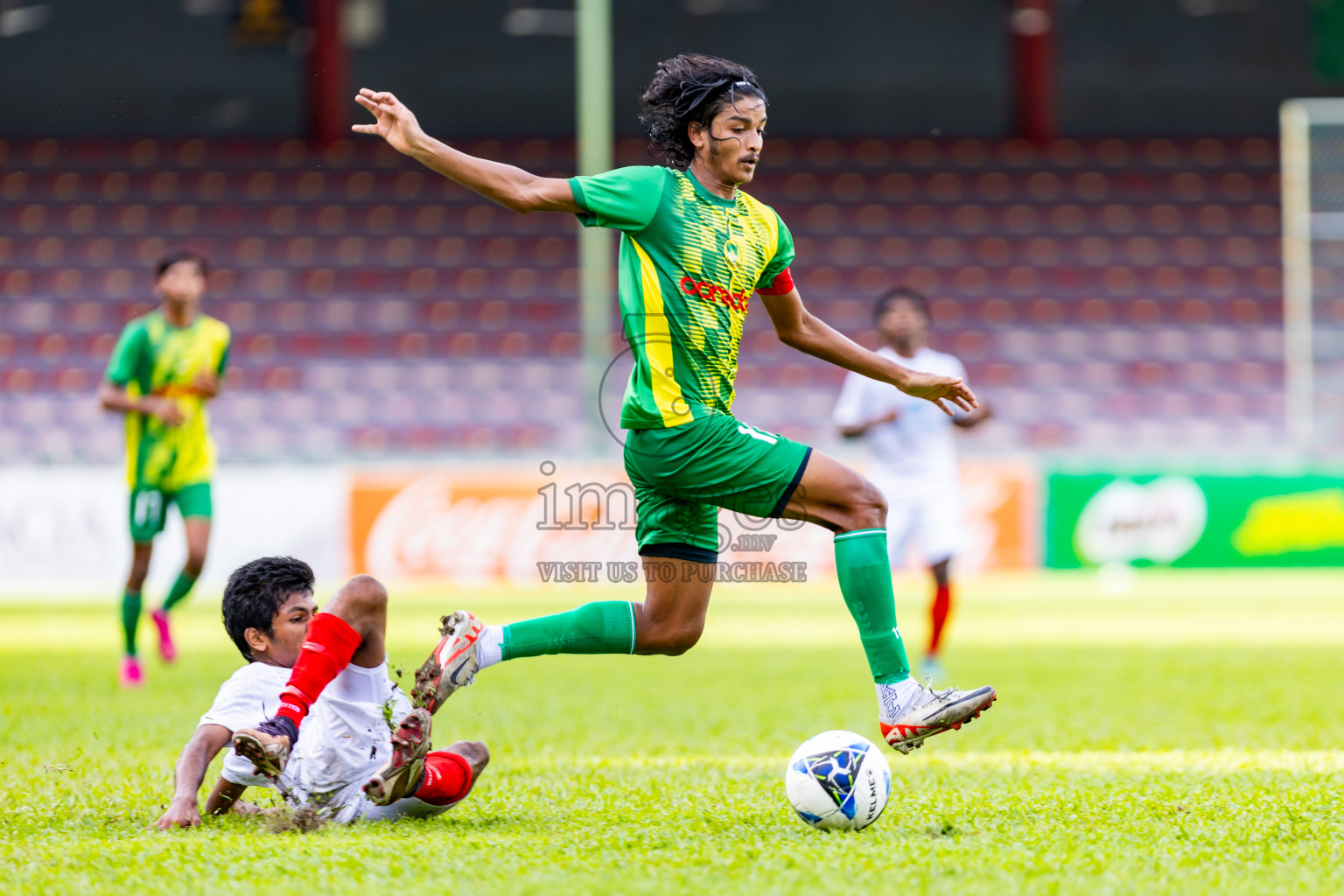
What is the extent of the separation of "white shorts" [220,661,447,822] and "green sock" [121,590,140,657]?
4028 millimetres

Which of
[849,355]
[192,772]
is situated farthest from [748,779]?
[192,772]

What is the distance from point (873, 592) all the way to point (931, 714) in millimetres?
359

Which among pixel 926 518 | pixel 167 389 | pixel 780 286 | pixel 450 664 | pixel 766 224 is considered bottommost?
pixel 450 664

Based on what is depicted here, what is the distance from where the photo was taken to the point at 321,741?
12.4ft

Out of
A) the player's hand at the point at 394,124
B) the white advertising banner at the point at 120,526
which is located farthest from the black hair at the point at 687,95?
the white advertising banner at the point at 120,526

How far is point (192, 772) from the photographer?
3809 millimetres

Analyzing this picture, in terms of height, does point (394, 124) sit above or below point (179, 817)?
above

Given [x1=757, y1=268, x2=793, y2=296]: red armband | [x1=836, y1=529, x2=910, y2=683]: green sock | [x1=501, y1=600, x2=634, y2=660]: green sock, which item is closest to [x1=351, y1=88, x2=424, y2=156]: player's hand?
[x1=757, y1=268, x2=793, y2=296]: red armband

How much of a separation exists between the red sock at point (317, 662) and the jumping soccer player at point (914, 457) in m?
4.40

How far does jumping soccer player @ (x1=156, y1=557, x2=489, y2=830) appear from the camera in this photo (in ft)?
→ 12.2

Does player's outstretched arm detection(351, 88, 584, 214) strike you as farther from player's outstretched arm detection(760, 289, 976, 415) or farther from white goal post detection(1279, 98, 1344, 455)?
white goal post detection(1279, 98, 1344, 455)

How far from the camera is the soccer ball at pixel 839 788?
3.83 metres

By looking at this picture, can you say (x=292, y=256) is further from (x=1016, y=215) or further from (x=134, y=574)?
(x=134, y=574)

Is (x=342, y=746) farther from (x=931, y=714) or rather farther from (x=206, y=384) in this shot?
(x=206, y=384)
